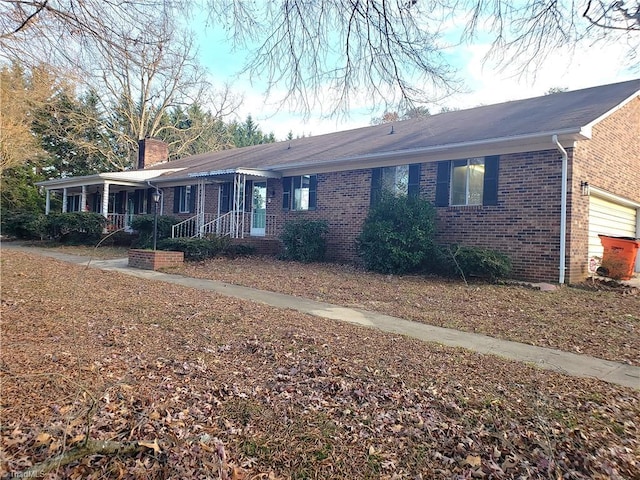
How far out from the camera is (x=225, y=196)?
18.6m

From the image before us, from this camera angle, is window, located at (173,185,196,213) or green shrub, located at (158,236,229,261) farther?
window, located at (173,185,196,213)

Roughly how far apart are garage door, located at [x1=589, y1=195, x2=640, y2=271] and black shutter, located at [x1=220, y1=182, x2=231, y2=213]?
43.0 ft

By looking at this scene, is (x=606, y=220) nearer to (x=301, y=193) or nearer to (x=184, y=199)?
(x=301, y=193)

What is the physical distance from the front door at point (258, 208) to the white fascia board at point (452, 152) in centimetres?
252

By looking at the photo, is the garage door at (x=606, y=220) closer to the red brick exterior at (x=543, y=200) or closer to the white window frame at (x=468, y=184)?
the red brick exterior at (x=543, y=200)

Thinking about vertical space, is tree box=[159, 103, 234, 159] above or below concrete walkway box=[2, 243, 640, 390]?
above

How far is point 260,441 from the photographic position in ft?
9.45

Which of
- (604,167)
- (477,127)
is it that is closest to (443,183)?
(477,127)

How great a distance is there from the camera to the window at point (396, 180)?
500 inches

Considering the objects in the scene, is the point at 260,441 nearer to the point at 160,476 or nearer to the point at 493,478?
the point at 160,476

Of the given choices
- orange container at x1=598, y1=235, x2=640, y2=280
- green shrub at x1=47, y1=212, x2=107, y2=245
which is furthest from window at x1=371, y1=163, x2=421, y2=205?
green shrub at x1=47, y1=212, x2=107, y2=245

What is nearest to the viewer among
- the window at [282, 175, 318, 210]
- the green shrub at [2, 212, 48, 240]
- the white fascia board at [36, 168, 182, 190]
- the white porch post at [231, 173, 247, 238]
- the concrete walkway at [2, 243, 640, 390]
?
the concrete walkway at [2, 243, 640, 390]

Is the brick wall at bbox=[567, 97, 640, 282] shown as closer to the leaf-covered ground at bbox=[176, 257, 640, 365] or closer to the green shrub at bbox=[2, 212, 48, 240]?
the leaf-covered ground at bbox=[176, 257, 640, 365]

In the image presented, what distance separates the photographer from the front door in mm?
17520
